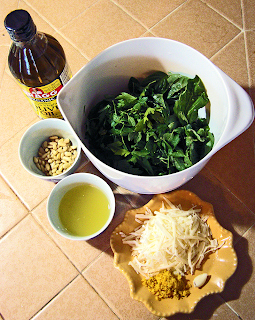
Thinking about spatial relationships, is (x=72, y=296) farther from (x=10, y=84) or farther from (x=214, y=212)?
(x=10, y=84)

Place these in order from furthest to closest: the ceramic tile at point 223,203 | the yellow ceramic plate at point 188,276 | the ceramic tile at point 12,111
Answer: the ceramic tile at point 12,111 → the ceramic tile at point 223,203 → the yellow ceramic plate at point 188,276

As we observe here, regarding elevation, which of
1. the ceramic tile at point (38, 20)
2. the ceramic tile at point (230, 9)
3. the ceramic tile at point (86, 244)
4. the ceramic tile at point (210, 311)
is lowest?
the ceramic tile at point (210, 311)

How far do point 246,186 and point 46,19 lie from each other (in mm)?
828

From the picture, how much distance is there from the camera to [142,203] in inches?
29.9

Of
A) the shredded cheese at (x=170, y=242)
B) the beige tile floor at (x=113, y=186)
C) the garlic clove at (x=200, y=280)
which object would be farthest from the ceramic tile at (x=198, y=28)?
the garlic clove at (x=200, y=280)

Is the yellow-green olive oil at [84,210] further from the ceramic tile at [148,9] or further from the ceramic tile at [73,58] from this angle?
the ceramic tile at [148,9]

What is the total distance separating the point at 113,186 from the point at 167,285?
0.92 ft

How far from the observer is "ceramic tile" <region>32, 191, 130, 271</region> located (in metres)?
0.72

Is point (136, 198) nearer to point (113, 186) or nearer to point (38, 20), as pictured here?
point (113, 186)

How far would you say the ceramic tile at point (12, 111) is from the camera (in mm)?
845

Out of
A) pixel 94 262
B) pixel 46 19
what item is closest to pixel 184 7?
pixel 46 19

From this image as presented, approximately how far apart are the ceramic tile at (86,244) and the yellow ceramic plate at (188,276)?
5 centimetres

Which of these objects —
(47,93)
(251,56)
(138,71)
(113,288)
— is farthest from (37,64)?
(251,56)

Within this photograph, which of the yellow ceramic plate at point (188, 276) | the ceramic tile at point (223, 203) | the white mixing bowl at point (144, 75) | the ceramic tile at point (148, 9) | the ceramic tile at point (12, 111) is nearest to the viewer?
the white mixing bowl at point (144, 75)
